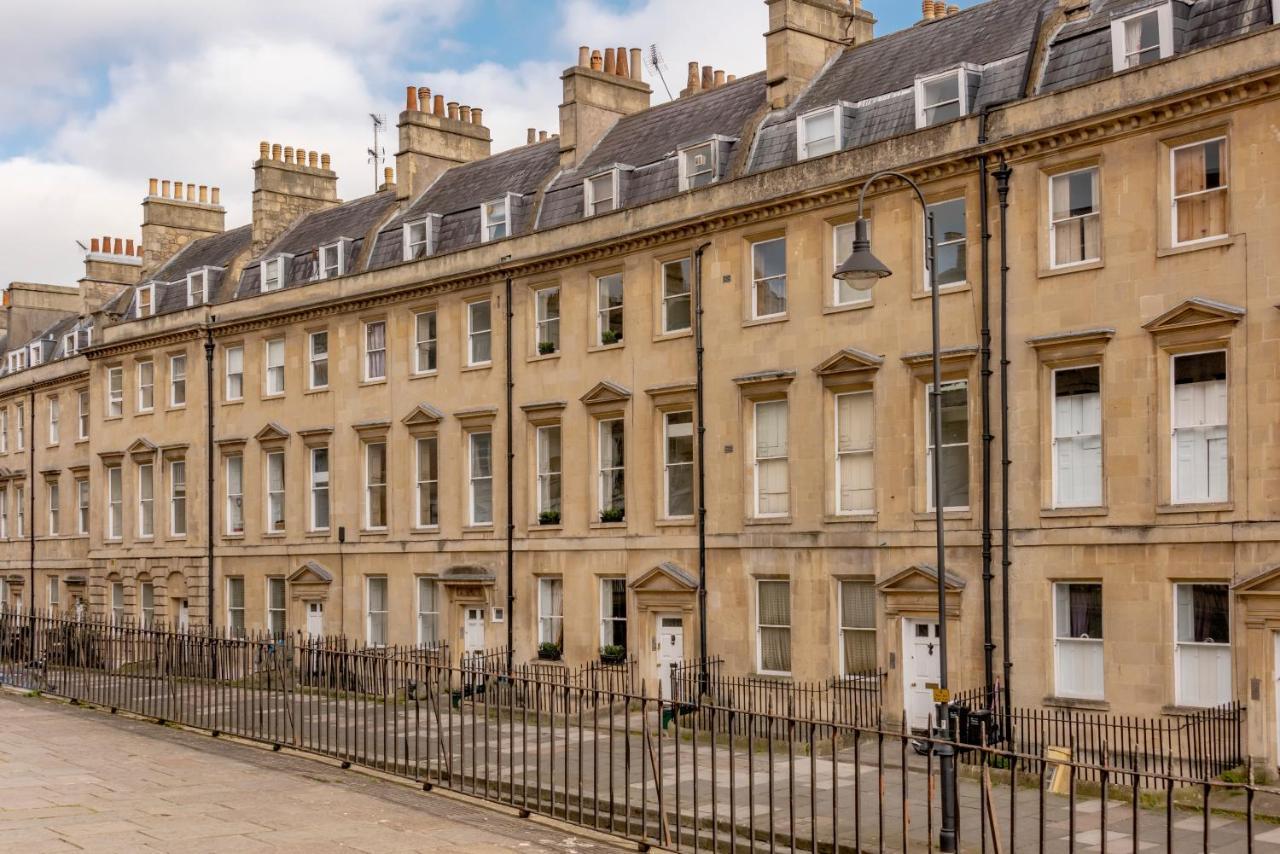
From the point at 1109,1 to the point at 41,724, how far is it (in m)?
21.0

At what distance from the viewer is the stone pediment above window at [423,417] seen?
34.7 m

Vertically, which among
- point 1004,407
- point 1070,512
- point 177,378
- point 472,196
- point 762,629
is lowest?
point 762,629

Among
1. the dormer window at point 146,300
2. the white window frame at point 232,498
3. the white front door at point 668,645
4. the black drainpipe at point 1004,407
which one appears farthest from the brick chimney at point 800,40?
the dormer window at point 146,300

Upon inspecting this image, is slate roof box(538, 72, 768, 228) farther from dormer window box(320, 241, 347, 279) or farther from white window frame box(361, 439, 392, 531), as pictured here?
dormer window box(320, 241, 347, 279)

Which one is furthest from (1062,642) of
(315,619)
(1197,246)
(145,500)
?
(145,500)

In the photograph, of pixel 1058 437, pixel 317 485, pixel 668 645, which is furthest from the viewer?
pixel 317 485

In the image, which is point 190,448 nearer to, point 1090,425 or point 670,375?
point 670,375

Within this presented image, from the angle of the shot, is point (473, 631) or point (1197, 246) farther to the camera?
point (473, 631)

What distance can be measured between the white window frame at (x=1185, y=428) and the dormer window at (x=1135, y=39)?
475 centimetres

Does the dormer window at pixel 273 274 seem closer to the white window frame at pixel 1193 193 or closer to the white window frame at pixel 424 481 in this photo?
the white window frame at pixel 424 481

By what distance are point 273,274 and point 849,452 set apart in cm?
2180

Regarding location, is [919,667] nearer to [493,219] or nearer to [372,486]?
[493,219]

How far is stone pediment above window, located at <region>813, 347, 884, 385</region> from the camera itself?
83.8ft

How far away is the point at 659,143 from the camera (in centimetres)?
3281
